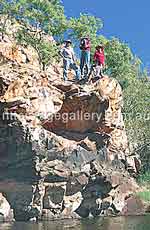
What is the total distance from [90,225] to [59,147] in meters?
6.07

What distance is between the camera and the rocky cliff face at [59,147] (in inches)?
1201

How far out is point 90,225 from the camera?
27.4 meters

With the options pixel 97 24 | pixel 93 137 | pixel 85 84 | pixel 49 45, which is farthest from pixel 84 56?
pixel 97 24

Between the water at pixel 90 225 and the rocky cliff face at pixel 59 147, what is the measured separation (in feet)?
8.16

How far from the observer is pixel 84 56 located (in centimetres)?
3148

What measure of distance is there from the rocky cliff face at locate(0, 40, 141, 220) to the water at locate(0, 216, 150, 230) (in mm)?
2487

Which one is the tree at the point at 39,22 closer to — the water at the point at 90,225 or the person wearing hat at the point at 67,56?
the person wearing hat at the point at 67,56

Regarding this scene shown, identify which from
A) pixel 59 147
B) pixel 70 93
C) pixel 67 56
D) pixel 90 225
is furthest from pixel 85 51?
pixel 90 225

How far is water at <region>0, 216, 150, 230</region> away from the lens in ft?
84.7

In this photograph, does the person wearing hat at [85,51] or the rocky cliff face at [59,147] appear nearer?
the rocky cliff face at [59,147]

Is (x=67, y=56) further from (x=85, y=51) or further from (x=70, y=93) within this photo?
(x=70, y=93)

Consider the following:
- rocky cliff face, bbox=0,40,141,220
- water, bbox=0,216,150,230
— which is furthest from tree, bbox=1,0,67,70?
water, bbox=0,216,150,230

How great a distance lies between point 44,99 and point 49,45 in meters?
14.8

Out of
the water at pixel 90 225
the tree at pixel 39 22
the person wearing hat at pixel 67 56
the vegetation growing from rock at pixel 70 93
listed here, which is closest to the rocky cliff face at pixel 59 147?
the vegetation growing from rock at pixel 70 93
